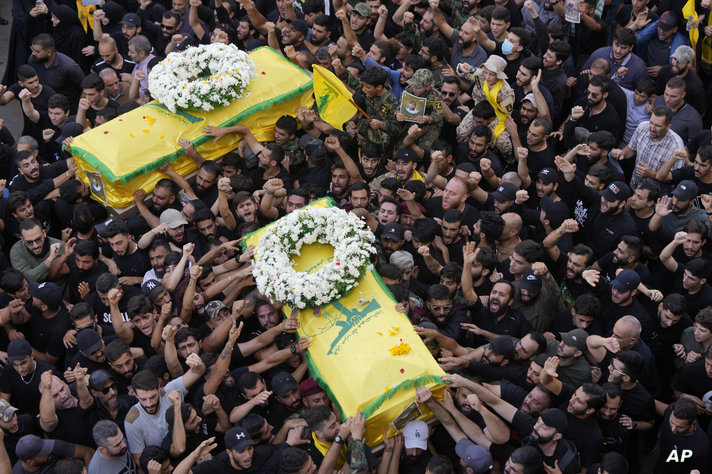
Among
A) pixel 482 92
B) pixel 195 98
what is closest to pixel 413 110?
pixel 482 92

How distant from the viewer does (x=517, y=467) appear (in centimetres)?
683

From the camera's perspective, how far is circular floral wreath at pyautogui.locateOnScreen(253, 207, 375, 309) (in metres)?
8.34

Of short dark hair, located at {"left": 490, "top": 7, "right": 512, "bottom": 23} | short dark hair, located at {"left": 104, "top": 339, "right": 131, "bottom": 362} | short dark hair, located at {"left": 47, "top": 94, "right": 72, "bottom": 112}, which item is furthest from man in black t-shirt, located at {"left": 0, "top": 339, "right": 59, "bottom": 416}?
short dark hair, located at {"left": 490, "top": 7, "right": 512, "bottom": 23}

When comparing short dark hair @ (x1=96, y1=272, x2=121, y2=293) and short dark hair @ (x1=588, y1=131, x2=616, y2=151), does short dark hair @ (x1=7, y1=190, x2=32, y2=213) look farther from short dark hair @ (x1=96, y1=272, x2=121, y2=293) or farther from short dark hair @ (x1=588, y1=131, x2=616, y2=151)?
short dark hair @ (x1=588, y1=131, x2=616, y2=151)

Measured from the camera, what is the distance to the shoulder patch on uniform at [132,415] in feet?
25.2

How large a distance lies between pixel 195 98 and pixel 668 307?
20.6ft

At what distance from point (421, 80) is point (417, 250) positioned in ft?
8.42

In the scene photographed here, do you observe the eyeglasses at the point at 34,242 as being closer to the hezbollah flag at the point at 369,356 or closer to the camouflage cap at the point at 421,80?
the hezbollah flag at the point at 369,356

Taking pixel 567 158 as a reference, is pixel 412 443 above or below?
below

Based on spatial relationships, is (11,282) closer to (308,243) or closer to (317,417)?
(308,243)

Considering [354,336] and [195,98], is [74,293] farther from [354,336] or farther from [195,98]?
[354,336]

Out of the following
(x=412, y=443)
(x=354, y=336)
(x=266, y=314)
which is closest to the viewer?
(x=412, y=443)

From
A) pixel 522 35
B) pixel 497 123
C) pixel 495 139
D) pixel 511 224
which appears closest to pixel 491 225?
pixel 511 224

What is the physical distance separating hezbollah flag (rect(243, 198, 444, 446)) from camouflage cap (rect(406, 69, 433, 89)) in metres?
2.92
